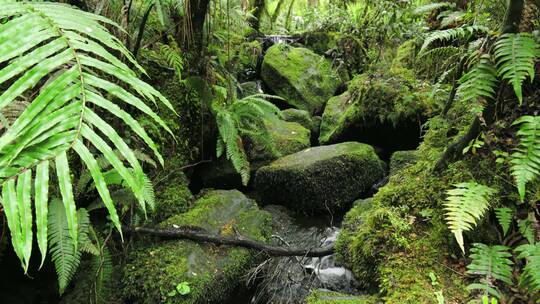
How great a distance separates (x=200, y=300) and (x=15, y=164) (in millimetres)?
2200

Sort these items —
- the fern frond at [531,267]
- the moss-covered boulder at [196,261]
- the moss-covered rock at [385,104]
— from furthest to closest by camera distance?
the moss-covered rock at [385,104] < the moss-covered boulder at [196,261] < the fern frond at [531,267]

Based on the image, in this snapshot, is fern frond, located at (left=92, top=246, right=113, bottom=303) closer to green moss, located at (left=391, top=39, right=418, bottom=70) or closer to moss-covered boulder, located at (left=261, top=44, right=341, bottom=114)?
green moss, located at (left=391, top=39, right=418, bottom=70)

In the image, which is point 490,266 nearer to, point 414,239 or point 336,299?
point 414,239

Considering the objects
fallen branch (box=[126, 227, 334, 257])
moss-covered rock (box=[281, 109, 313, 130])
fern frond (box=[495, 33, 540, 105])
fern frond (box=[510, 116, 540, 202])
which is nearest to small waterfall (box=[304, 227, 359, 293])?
fallen branch (box=[126, 227, 334, 257])

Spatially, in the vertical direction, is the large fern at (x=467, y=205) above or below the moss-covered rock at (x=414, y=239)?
above

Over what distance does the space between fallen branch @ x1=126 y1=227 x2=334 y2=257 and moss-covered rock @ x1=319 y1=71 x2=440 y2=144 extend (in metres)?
2.40

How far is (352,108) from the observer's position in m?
5.63

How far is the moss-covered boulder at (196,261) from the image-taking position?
2738 millimetres

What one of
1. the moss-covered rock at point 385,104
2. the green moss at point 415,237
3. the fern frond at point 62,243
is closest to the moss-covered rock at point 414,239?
the green moss at point 415,237

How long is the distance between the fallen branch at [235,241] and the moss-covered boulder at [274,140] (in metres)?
1.52

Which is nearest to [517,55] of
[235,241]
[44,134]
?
[44,134]

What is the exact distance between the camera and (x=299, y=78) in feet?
25.0

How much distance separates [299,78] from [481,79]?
225 inches

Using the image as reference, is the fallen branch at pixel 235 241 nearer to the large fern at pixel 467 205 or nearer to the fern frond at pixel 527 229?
the large fern at pixel 467 205
